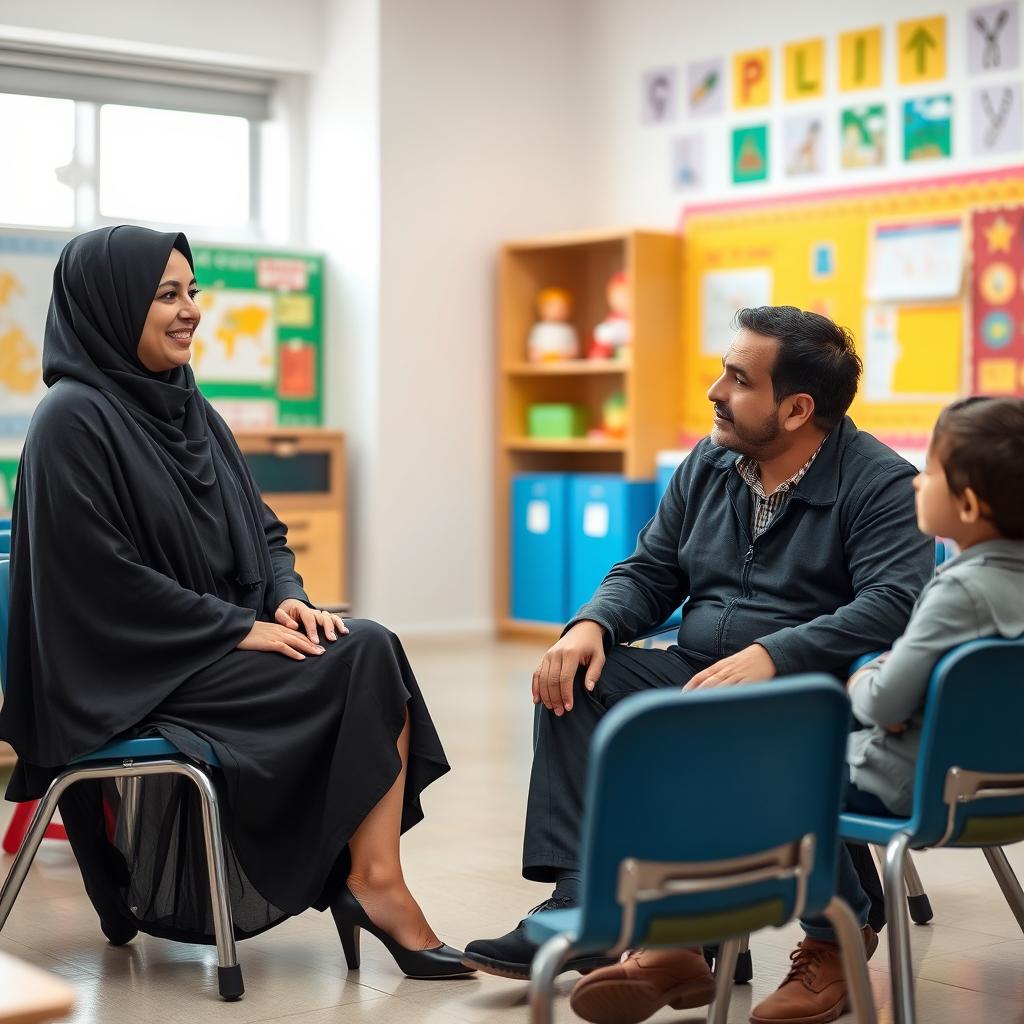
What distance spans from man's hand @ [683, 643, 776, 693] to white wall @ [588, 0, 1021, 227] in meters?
3.89

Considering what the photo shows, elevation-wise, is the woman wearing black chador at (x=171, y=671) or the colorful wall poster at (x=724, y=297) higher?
the colorful wall poster at (x=724, y=297)

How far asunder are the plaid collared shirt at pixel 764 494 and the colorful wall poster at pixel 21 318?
14.0ft

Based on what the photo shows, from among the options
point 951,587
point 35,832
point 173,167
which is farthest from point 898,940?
point 173,167

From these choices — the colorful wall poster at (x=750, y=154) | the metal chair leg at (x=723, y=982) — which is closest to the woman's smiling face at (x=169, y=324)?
the metal chair leg at (x=723, y=982)

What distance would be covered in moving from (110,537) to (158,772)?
37 cm

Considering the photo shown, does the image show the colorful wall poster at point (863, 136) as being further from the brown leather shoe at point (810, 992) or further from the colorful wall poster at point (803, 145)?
the brown leather shoe at point (810, 992)

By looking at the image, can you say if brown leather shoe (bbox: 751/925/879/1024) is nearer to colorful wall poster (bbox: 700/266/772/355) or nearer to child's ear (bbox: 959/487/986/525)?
child's ear (bbox: 959/487/986/525)

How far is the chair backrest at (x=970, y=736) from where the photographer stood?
1.92m

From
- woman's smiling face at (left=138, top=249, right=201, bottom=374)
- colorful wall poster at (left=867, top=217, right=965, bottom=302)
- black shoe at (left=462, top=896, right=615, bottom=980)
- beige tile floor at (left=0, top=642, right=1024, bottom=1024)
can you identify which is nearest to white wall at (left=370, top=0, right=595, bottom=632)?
colorful wall poster at (left=867, top=217, right=965, bottom=302)

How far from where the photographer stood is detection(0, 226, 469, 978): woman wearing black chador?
2.51 m

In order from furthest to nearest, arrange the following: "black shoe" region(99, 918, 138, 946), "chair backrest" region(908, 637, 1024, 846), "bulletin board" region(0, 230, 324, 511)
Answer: "bulletin board" region(0, 230, 324, 511) < "black shoe" region(99, 918, 138, 946) < "chair backrest" region(908, 637, 1024, 846)

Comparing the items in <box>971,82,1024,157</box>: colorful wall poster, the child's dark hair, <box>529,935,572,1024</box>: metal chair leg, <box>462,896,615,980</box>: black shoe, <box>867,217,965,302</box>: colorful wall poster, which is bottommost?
<box>462,896,615,980</box>: black shoe

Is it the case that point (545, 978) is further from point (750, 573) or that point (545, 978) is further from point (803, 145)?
point (803, 145)

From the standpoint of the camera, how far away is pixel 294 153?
7145mm
